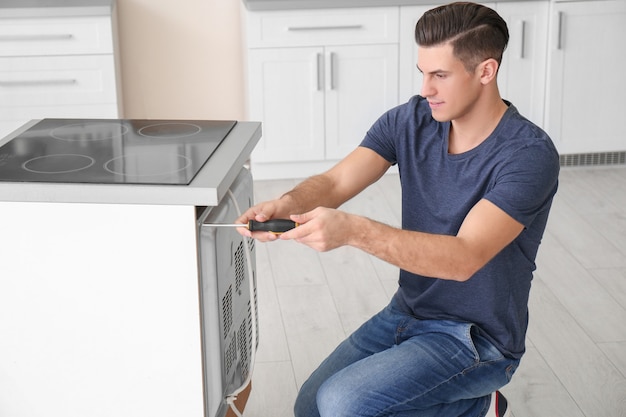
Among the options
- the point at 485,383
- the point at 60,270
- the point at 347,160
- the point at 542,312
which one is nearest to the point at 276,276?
the point at 542,312

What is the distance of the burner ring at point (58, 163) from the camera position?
1766mm

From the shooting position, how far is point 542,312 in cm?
309

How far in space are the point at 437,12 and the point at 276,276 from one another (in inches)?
64.4

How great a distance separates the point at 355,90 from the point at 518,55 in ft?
2.52

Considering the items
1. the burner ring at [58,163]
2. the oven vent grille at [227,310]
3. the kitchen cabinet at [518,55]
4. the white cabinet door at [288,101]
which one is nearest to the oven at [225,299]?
the oven vent grille at [227,310]

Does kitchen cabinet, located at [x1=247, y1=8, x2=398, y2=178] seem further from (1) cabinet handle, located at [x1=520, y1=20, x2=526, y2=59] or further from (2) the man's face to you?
(2) the man's face

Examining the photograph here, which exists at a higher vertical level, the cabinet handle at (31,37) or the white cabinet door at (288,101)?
the cabinet handle at (31,37)

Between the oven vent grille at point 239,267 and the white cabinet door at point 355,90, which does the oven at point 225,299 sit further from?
the white cabinet door at point 355,90

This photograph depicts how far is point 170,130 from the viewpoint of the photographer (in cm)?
209

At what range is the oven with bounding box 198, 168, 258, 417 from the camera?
5.62 feet

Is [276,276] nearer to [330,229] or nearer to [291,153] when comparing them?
[291,153]

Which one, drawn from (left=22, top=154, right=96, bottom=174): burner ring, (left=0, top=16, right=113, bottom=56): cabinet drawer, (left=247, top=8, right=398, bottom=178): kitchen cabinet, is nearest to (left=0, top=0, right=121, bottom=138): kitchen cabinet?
(left=0, top=16, right=113, bottom=56): cabinet drawer

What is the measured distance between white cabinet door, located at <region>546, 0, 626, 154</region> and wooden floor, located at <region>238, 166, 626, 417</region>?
456 millimetres

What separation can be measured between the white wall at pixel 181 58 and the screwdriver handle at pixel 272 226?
10.1 feet
